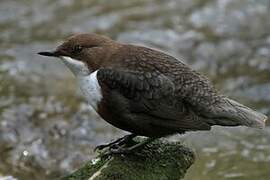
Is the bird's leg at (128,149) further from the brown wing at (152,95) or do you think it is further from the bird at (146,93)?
the brown wing at (152,95)

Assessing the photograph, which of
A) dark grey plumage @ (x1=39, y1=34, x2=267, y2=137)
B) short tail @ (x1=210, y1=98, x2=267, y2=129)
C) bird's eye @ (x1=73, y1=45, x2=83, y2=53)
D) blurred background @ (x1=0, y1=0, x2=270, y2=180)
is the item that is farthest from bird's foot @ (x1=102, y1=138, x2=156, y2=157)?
blurred background @ (x1=0, y1=0, x2=270, y2=180)

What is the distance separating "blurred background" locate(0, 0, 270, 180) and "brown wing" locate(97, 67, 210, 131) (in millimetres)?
2012

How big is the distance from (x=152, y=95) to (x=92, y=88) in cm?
33

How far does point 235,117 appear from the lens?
3848 millimetres

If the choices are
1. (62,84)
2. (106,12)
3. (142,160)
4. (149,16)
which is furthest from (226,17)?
(142,160)

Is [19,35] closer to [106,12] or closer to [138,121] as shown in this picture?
[106,12]

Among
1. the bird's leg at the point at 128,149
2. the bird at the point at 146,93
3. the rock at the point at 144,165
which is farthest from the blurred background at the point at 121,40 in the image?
the bird at the point at 146,93

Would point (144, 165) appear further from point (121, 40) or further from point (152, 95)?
point (121, 40)

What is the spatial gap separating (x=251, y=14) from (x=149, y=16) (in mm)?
1364

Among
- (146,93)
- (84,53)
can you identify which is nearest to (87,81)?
(84,53)

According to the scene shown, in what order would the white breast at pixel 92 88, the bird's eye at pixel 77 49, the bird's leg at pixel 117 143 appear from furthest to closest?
the bird's leg at pixel 117 143
the bird's eye at pixel 77 49
the white breast at pixel 92 88

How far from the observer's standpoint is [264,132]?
6.58 m

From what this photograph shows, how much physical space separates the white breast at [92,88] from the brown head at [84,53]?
0.05 metres

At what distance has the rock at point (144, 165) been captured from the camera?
3832 millimetres
